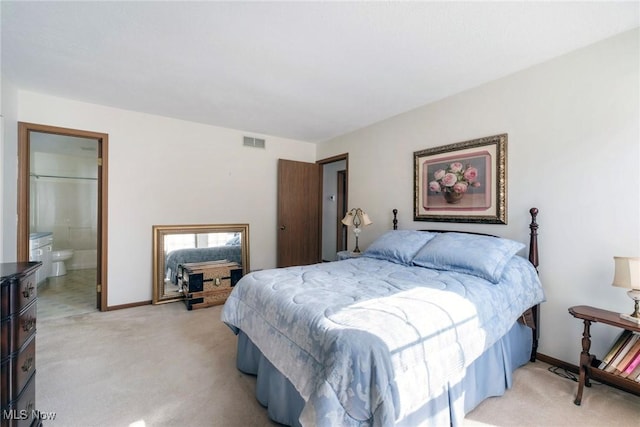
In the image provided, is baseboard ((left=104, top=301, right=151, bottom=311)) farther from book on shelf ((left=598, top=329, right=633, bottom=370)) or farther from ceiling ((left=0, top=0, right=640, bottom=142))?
book on shelf ((left=598, top=329, right=633, bottom=370))

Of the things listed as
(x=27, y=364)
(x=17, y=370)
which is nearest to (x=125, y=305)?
(x=27, y=364)

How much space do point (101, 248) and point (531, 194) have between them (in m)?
4.53

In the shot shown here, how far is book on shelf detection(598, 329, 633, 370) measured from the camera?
5.71ft

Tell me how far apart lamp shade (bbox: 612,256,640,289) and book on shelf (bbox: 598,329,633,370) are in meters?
0.37

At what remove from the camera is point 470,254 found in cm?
210

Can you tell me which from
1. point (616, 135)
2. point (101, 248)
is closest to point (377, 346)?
point (616, 135)

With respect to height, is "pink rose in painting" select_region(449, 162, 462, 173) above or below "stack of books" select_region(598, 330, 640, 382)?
above

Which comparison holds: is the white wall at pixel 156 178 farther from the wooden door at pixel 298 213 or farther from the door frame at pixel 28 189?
the wooden door at pixel 298 213

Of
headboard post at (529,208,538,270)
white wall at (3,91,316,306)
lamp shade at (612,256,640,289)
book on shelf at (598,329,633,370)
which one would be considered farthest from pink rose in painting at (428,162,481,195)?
white wall at (3,91,316,306)

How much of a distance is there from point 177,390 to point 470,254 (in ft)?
7.58

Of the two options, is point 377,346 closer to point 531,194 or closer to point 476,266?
point 476,266

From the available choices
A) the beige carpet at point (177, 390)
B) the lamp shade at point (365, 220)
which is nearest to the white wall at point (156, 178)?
the beige carpet at point (177, 390)

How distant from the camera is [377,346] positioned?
1.07 meters

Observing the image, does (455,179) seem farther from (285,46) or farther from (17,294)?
(17,294)
